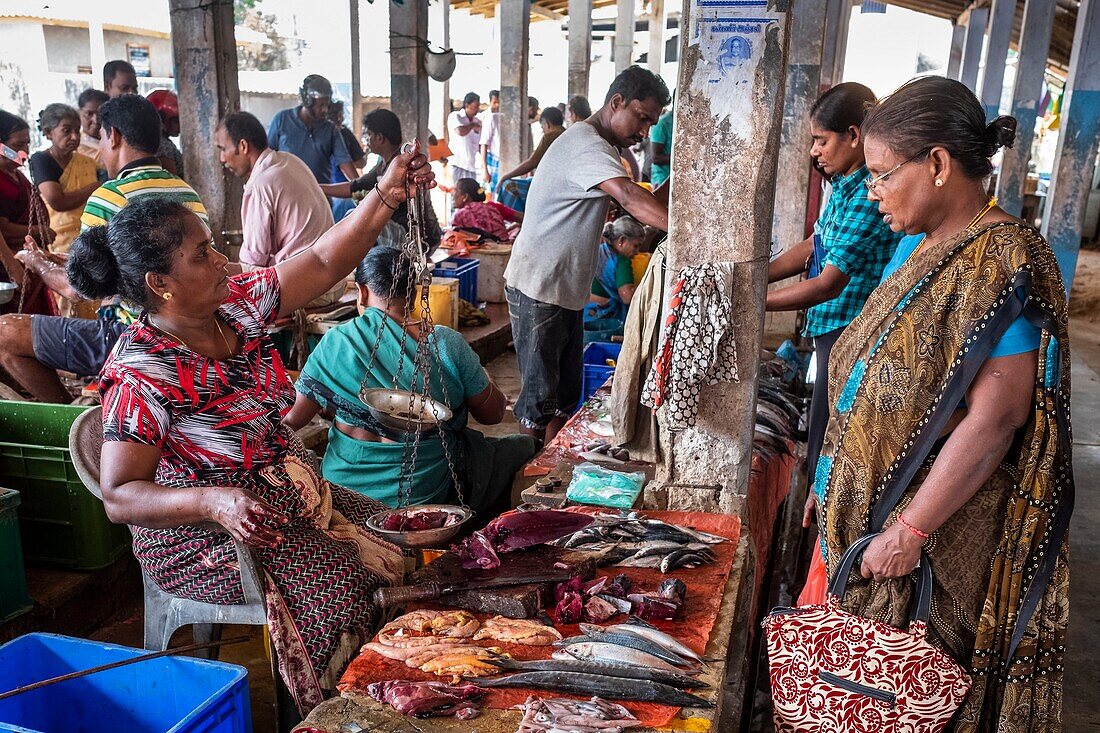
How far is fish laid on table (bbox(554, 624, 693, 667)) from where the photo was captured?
2219mm

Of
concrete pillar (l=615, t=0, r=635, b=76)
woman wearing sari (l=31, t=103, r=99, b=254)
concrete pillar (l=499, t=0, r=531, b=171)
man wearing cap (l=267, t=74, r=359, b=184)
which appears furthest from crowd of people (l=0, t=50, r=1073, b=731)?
concrete pillar (l=615, t=0, r=635, b=76)

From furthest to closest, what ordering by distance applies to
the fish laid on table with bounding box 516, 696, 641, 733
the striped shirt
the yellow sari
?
the yellow sari → the striped shirt → the fish laid on table with bounding box 516, 696, 641, 733

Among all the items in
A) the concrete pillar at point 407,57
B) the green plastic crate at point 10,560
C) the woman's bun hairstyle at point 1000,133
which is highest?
the concrete pillar at point 407,57

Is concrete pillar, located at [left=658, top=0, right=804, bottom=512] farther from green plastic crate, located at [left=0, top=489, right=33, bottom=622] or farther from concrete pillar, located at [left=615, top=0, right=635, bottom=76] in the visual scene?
concrete pillar, located at [left=615, top=0, right=635, bottom=76]

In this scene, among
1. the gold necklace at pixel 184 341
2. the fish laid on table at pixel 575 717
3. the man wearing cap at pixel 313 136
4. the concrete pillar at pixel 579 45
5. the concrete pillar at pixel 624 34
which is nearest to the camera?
the fish laid on table at pixel 575 717

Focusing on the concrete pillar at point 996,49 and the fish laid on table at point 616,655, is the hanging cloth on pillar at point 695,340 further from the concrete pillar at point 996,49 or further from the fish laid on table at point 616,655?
the concrete pillar at point 996,49

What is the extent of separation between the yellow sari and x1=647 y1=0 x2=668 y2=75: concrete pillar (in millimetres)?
14318

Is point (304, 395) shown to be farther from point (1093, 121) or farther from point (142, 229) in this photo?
point (1093, 121)

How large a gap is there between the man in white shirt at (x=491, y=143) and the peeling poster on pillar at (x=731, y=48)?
13343 millimetres

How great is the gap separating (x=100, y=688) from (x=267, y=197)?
374 cm

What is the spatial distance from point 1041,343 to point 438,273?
6766 millimetres

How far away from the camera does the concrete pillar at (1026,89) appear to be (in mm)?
12078

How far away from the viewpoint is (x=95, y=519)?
155 inches

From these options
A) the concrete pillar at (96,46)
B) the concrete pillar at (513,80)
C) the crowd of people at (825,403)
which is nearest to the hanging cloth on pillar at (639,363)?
the crowd of people at (825,403)
